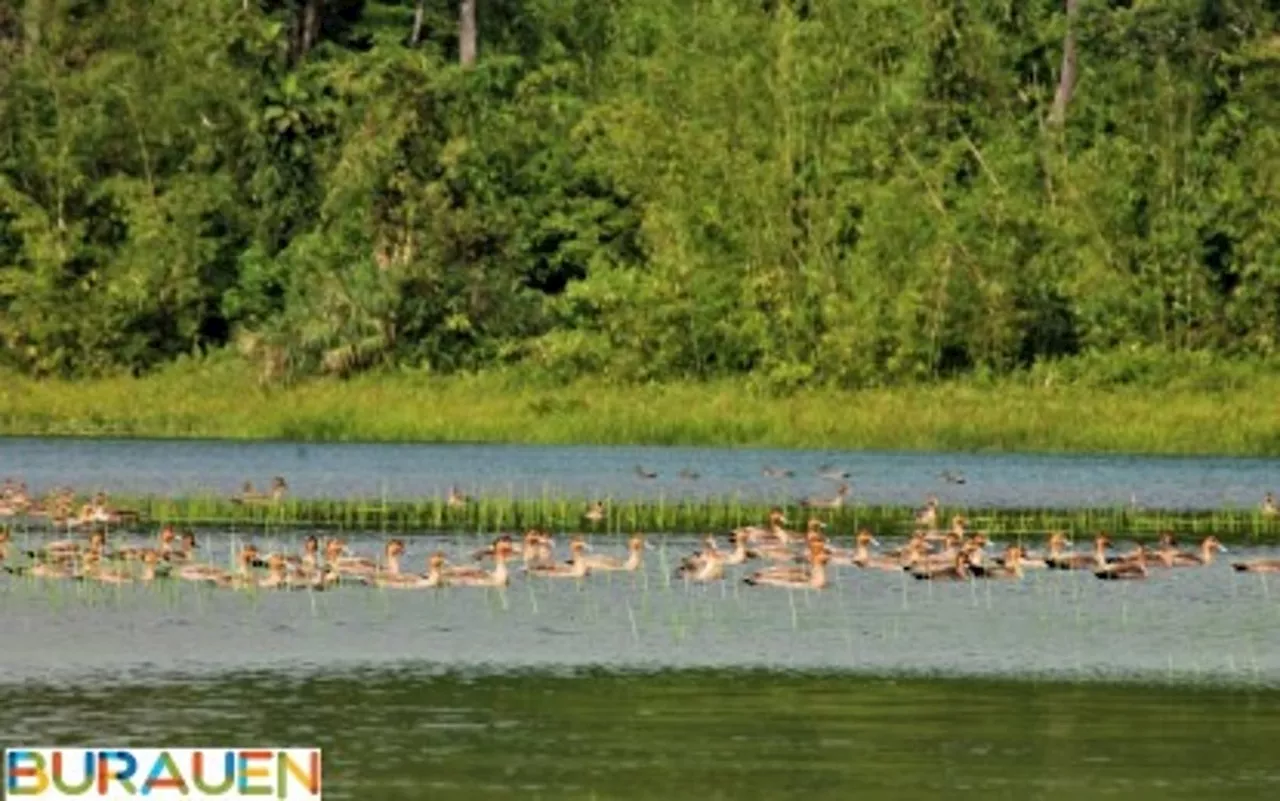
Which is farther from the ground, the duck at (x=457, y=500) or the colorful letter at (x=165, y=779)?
the colorful letter at (x=165, y=779)

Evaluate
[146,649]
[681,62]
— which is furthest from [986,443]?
[146,649]

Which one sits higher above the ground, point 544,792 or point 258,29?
point 258,29

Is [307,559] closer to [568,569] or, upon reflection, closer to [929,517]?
[568,569]

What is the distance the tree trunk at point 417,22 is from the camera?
79.0 metres

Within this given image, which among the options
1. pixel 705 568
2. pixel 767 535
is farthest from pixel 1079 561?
pixel 705 568

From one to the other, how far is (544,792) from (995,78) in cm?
5323

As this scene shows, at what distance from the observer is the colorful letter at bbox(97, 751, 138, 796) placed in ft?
65.2

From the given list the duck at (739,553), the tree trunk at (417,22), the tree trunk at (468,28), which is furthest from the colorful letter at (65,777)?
the tree trunk at (417,22)

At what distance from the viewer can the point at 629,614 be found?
3453 cm

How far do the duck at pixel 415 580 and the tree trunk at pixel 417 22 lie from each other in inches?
1716

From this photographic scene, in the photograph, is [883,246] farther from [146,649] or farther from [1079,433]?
[146,649]

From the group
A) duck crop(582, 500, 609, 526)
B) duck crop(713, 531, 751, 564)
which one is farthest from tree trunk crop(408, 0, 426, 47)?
duck crop(713, 531, 751, 564)

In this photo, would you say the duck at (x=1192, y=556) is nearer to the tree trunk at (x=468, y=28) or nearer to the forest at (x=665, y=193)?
the forest at (x=665, y=193)

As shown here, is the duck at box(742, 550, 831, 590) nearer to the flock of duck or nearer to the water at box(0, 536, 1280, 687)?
the flock of duck
